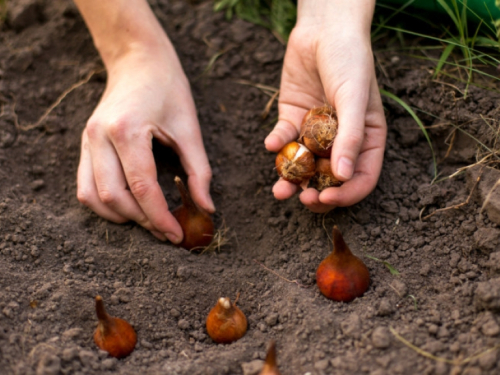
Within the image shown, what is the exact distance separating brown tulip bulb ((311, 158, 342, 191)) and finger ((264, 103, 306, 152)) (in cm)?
18

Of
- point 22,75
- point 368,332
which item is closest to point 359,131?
point 368,332

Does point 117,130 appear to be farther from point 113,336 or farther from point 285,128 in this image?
point 113,336

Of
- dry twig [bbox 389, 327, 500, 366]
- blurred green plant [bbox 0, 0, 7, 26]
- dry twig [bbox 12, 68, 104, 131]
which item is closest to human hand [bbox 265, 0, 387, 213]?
dry twig [bbox 389, 327, 500, 366]

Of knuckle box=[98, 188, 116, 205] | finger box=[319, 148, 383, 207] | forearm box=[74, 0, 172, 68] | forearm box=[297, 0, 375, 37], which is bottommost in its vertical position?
finger box=[319, 148, 383, 207]

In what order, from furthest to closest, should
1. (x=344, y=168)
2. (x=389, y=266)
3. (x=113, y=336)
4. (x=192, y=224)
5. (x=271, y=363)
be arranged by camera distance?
(x=192, y=224), (x=389, y=266), (x=344, y=168), (x=113, y=336), (x=271, y=363)

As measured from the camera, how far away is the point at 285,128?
2.01m

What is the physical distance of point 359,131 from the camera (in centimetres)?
165

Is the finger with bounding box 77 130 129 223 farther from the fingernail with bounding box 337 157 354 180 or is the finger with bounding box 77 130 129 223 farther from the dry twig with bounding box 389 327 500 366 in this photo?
the dry twig with bounding box 389 327 500 366

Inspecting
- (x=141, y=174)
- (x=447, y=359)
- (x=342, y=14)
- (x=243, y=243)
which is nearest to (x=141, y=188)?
(x=141, y=174)

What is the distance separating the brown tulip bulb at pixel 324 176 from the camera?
180 cm

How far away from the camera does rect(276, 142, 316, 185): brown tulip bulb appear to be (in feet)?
5.88

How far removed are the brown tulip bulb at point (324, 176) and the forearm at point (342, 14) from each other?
0.58m

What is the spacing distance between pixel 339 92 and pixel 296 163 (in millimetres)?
308

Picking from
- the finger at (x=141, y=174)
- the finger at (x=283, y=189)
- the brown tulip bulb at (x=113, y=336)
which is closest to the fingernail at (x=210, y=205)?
the finger at (x=141, y=174)
